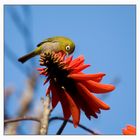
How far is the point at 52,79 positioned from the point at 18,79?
0.54m

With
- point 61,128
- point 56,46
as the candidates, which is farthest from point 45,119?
point 56,46

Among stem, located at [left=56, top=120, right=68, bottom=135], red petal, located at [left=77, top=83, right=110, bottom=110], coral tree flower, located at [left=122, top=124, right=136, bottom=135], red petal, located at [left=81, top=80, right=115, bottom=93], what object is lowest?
stem, located at [left=56, top=120, right=68, bottom=135]

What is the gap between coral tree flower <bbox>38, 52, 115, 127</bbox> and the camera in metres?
0.45

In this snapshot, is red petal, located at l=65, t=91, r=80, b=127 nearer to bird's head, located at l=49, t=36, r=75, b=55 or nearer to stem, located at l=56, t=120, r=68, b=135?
stem, located at l=56, t=120, r=68, b=135

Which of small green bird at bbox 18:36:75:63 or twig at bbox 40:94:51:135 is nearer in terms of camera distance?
twig at bbox 40:94:51:135

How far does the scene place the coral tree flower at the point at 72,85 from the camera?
1.46 ft

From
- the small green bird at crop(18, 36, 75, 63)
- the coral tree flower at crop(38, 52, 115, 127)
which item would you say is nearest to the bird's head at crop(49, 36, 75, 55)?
the small green bird at crop(18, 36, 75, 63)

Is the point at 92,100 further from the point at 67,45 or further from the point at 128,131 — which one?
the point at 67,45

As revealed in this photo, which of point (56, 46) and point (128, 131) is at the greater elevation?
point (56, 46)

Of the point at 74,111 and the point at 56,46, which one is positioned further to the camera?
the point at 56,46

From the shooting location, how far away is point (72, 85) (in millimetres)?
456

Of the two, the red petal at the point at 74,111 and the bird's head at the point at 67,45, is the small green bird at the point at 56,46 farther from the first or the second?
the red petal at the point at 74,111
